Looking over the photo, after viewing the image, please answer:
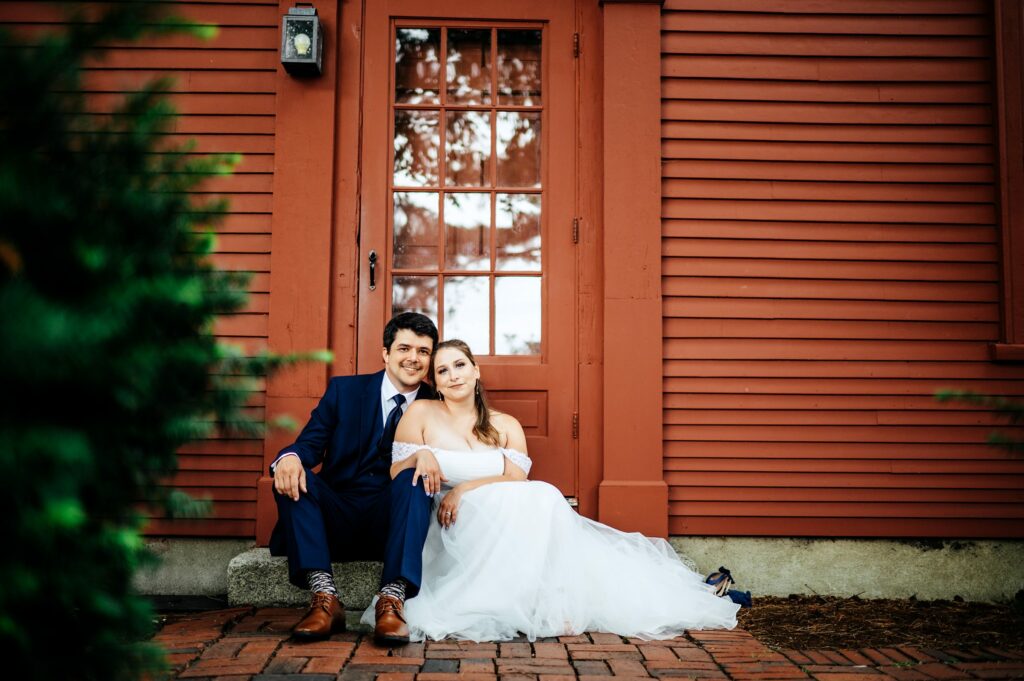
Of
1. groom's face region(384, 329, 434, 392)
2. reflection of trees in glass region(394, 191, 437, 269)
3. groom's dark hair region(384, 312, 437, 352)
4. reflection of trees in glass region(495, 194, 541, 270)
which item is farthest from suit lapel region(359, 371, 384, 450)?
reflection of trees in glass region(495, 194, 541, 270)

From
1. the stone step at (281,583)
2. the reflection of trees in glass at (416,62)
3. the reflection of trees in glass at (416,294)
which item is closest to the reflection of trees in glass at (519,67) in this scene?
the reflection of trees in glass at (416,62)

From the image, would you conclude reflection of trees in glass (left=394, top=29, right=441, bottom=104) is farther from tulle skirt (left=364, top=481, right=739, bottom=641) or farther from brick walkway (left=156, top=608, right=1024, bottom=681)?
brick walkway (left=156, top=608, right=1024, bottom=681)

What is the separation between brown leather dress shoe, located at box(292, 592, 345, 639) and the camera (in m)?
2.79

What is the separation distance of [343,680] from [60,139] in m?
1.91

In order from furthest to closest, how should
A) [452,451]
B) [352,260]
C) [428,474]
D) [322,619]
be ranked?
[352,260] < [452,451] < [428,474] < [322,619]

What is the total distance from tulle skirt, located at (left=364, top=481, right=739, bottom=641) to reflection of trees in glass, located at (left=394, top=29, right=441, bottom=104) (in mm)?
2320

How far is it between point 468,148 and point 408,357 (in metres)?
1.36

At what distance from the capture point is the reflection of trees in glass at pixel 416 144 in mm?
4105

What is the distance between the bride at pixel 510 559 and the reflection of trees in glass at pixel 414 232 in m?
0.75

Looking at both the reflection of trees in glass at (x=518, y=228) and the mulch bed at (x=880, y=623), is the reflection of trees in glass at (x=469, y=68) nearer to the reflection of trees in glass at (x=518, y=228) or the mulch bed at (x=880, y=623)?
the reflection of trees in glass at (x=518, y=228)

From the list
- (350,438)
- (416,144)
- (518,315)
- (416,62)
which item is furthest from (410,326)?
(416,62)

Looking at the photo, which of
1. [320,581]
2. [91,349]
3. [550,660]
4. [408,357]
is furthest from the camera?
[408,357]

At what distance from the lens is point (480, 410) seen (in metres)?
3.62

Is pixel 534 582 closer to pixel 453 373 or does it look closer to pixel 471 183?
pixel 453 373
